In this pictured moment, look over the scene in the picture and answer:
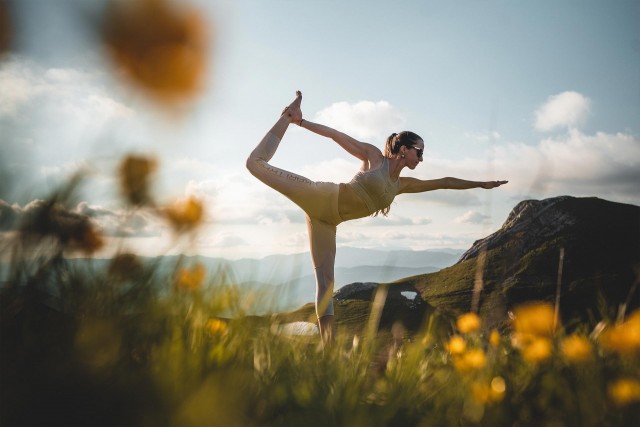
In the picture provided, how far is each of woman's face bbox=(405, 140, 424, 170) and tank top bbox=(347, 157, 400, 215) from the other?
0.39 meters

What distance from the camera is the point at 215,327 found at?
7.63 feet

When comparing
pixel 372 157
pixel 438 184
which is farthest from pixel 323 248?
pixel 438 184

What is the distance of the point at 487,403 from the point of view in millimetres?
2307

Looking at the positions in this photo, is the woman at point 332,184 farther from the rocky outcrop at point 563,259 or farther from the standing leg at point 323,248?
the rocky outcrop at point 563,259

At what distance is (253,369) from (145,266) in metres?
0.79

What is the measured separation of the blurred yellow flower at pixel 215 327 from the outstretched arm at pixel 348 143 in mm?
4441

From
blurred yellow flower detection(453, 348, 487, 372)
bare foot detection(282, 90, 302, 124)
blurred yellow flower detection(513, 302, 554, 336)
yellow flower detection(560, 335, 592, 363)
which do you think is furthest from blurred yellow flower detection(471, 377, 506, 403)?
bare foot detection(282, 90, 302, 124)

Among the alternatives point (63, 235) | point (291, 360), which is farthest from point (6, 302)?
point (291, 360)

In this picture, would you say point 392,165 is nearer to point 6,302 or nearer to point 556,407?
point 556,407

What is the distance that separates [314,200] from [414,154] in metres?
1.78

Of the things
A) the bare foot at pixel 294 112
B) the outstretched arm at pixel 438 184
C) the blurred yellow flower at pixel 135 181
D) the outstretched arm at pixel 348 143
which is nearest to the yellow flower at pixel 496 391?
the blurred yellow flower at pixel 135 181

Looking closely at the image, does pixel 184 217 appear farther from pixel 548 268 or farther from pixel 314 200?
pixel 548 268

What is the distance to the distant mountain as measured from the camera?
20.1 metres

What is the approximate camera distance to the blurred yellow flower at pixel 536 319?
282 centimetres
